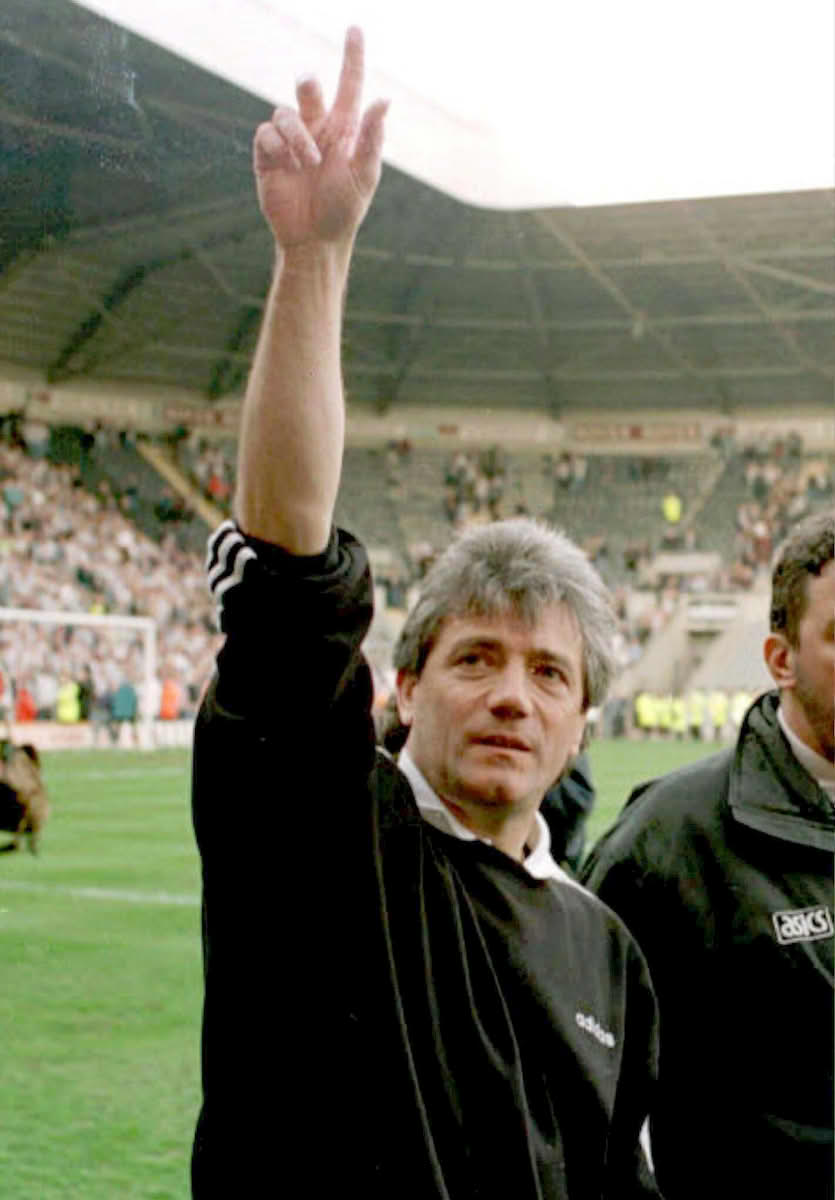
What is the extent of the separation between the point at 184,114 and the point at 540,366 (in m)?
9.02

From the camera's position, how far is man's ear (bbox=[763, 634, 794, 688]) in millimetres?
1381

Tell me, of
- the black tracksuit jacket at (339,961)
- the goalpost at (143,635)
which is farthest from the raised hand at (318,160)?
the goalpost at (143,635)

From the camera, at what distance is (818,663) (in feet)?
4.41

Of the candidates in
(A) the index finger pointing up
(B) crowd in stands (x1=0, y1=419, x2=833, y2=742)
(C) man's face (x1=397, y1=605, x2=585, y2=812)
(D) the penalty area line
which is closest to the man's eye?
(C) man's face (x1=397, y1=605, x2=585, y2=812)

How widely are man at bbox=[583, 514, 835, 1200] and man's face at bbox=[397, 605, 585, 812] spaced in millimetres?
362

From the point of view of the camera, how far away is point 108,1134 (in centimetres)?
262

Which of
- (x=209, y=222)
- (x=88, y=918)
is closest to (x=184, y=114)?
(x=209, y=222)

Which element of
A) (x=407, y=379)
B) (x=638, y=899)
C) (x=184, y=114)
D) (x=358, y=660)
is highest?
(x=407, y=379)

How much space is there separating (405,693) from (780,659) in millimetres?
439

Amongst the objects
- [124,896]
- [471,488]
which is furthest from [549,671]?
[471,488]

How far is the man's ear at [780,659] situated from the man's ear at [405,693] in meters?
0.43

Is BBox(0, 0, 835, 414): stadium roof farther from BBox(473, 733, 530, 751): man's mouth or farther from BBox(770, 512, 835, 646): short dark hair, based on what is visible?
BBox(473, 733, 530, 751): man's mouth

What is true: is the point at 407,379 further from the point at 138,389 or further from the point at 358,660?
the point at 358,660

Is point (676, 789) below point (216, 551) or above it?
below
